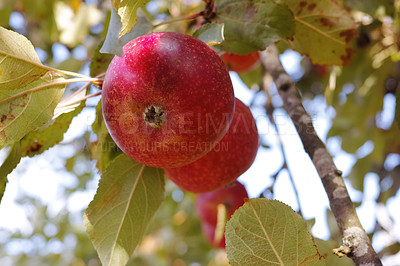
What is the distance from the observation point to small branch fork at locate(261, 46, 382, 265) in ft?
2.87

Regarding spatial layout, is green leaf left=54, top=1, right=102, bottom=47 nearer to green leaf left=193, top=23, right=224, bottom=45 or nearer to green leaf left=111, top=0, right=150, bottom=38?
green leaf left=193, top=23, right=224, bottom=45

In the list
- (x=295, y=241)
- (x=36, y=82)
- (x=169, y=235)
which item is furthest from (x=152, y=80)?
(x=169, y=235)

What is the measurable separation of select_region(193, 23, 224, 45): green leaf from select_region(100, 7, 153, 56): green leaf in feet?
0.64

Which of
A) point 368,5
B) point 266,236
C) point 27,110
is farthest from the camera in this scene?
point 368,5

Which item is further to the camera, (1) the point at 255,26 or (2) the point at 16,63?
(1) the point at 255,26

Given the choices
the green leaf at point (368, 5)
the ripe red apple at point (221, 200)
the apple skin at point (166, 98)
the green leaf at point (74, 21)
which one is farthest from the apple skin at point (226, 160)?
the green leaf at point (74, 21)

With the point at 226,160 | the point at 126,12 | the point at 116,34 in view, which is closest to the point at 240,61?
the point at 226,160

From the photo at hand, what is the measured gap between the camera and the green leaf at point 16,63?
3.20 feet

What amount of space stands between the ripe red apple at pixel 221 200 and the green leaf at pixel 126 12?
966 millimetres

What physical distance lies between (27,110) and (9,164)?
194mm

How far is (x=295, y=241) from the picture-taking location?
896 millimetres

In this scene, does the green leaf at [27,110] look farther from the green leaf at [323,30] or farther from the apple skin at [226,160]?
the green leaf at [323,30]

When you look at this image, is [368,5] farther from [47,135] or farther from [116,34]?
[47,135]

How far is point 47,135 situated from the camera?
1.26 metres
